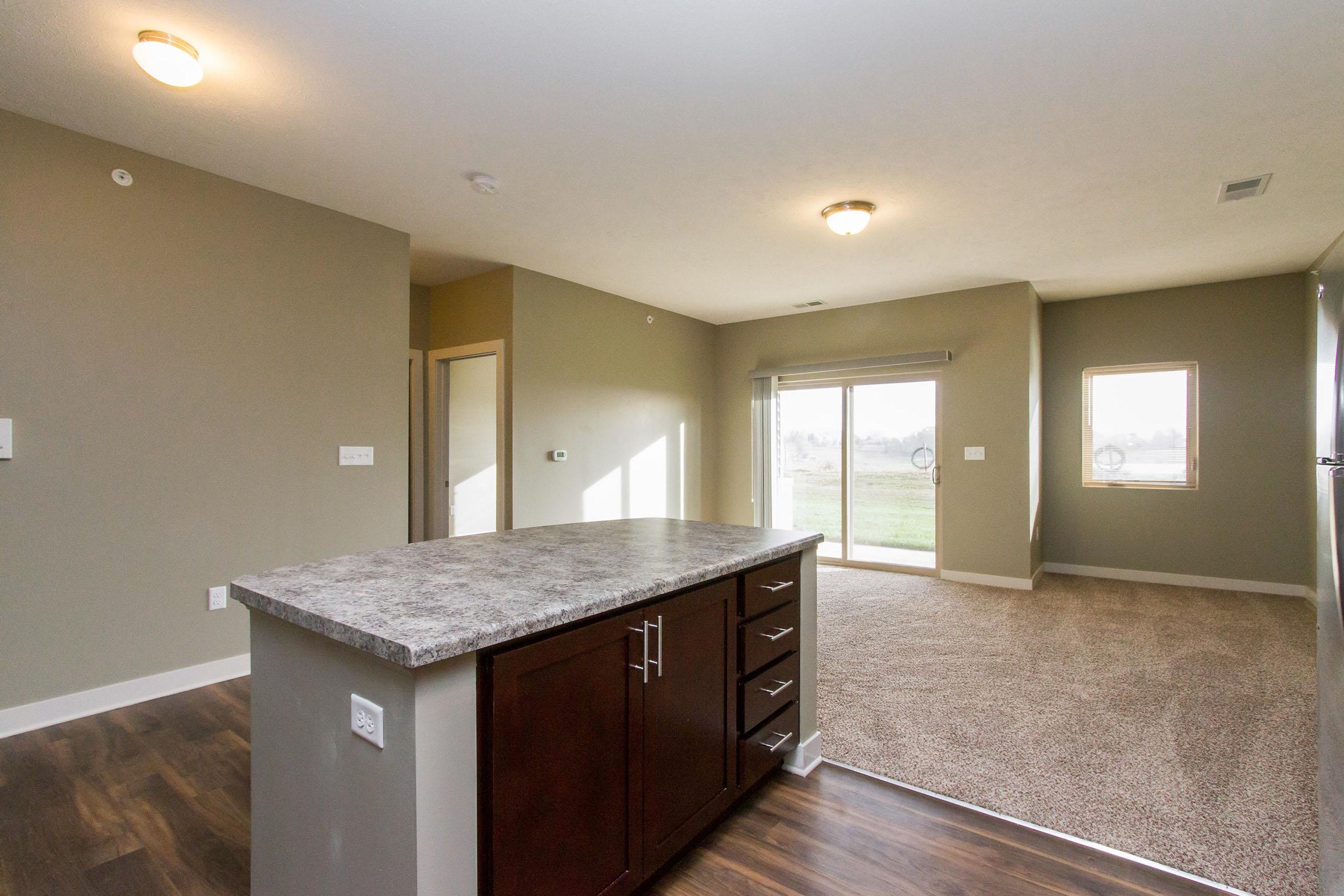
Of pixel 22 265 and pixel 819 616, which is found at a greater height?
pixel 22 265

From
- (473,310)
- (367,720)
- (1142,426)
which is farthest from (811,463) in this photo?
(367,720)

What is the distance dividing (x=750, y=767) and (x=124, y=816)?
6.69 ft

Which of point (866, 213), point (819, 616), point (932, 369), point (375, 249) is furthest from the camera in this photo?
point (932, 369)

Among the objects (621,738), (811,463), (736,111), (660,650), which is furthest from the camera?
(811,463)

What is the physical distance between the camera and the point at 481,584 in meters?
1.47

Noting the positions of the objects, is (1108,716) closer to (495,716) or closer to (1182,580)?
(495,716)

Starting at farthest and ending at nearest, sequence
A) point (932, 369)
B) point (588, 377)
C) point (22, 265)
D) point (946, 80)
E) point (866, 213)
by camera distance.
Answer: point (932, 369)
point (588, 377)
point (866, 213)
point (22, 265)
point (946, 80)

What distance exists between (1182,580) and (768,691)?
17.3ft

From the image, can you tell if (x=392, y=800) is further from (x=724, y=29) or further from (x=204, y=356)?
(x=204, y=356)

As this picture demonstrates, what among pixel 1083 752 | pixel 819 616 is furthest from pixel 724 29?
pixel 819 616

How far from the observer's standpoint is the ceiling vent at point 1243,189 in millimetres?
3105

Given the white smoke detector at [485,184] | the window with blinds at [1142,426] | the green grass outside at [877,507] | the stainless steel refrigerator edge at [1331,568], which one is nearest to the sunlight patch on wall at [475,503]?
the white smoke detector at [485,184]

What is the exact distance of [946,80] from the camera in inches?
89.7

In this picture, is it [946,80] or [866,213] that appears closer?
[946,80]
